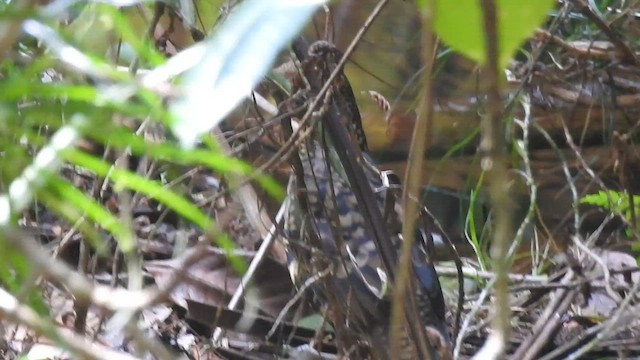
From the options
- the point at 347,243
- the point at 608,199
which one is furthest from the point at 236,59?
the point at 608,199

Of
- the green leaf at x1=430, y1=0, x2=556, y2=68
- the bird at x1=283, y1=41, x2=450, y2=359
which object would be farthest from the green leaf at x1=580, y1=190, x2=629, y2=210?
the green leaf at x1=430, y1=0, x2=556, y2=68

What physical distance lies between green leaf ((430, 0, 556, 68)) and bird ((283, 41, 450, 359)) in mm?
351

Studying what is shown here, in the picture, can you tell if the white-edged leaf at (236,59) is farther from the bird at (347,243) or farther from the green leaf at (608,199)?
the green leaf at (608,199)

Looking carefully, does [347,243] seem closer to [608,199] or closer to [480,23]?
[608,199]

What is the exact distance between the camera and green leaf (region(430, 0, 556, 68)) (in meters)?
0.26

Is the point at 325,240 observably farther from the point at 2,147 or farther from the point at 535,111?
the point at 535,111

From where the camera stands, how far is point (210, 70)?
22 centimetres

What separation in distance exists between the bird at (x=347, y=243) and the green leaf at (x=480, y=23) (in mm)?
351

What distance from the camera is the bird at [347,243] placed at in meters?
0.70

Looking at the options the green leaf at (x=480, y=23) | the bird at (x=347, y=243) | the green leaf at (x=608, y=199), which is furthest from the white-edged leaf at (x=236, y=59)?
the green leaf at (x=608, y=199)

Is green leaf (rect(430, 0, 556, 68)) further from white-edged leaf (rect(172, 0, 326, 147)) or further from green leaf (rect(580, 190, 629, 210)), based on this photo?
green leaf (rect(580, 190, 629, 210))

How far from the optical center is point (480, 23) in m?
0.26

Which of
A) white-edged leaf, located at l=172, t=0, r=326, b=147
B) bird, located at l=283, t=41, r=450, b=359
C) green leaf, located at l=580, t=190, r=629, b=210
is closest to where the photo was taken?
white-edged leaf, located at l=172, t=0, r=326, b=147

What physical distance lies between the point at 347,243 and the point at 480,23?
0.61m
